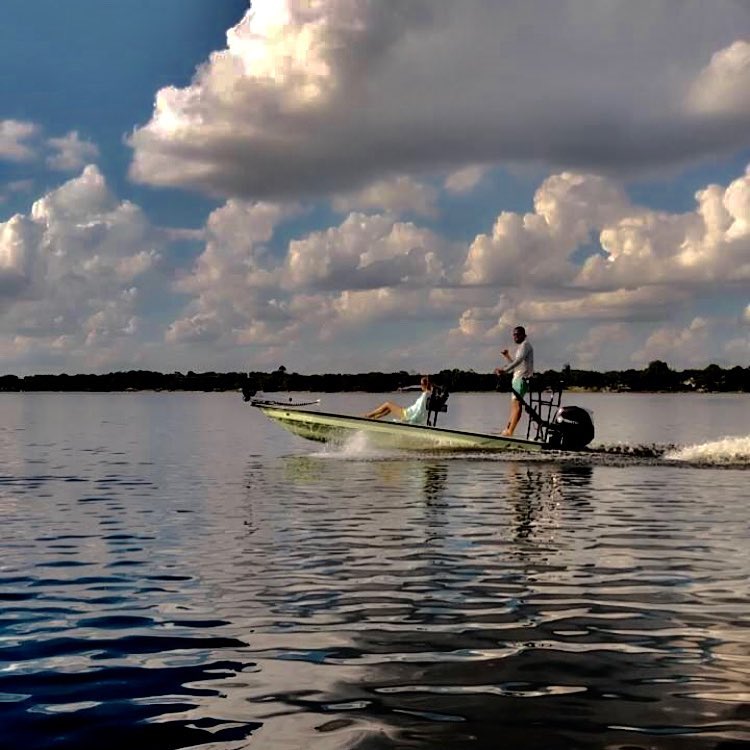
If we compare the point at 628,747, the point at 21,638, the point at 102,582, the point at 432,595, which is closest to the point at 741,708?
the point at 628,747

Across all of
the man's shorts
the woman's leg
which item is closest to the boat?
the man's shorts

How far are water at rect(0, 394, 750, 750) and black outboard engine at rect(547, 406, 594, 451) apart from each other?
7.23m

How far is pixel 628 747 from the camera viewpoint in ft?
19.4

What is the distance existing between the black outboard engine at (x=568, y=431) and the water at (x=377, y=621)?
723 centimetres

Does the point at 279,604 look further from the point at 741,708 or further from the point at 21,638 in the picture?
the point at 741,708

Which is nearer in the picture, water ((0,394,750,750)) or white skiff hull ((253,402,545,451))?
water ((0,394,750,750))

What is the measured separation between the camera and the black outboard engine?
93.0ft

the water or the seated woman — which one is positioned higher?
the seated woman

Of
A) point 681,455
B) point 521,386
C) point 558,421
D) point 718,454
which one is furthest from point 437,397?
point 718,454

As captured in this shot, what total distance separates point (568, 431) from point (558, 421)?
16.0 inches

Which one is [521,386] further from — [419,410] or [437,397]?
[419,410]

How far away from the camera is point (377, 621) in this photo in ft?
30.3

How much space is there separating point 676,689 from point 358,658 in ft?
8.16

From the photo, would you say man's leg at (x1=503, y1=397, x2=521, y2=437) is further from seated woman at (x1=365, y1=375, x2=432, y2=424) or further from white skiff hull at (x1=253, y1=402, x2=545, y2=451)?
seated woman at (x1=365, y1=375, x2=432, y2=424)
